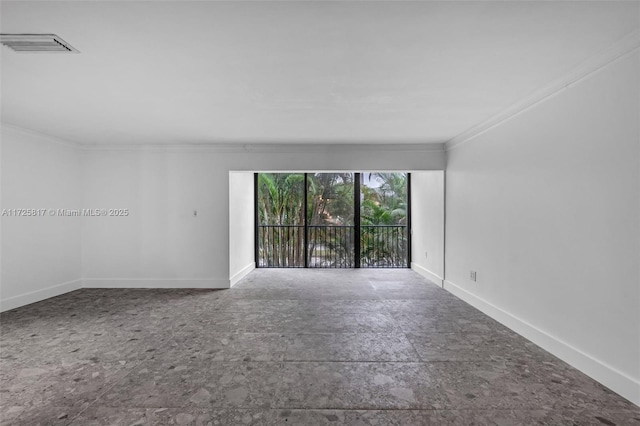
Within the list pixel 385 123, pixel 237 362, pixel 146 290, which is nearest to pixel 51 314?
pixel 146 290

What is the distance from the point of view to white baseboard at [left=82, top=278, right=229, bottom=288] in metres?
4.98

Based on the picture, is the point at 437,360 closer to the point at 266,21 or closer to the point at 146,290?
the point at 266,21

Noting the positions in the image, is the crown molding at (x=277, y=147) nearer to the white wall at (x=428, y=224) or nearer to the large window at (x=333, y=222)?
the white wall at (x=428, y=224)

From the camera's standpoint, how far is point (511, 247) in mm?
3264

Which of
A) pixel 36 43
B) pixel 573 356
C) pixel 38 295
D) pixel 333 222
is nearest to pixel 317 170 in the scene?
pixel 333 222

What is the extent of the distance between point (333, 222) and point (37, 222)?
5.11 meters

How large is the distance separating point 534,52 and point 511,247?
2008mm

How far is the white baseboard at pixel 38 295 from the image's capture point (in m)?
3.86

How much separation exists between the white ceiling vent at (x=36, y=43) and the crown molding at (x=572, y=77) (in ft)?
12.1

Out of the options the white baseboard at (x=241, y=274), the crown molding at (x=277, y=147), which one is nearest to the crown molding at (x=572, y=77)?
the crown molding at (x=277, y=147)

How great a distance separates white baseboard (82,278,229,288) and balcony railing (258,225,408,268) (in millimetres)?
1901

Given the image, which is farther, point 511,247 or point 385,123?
point 385,123

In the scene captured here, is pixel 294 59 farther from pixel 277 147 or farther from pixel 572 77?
pixel 277 147

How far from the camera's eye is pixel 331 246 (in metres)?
6.90
